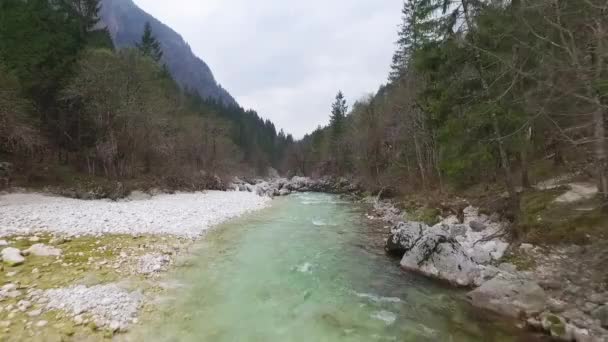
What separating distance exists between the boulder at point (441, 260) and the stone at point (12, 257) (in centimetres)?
1014

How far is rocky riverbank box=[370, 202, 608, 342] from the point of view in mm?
5433

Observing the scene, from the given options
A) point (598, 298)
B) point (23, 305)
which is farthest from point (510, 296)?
point (23, 305)

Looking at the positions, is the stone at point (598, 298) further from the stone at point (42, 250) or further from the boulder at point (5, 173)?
the boulder at point (5, 173)

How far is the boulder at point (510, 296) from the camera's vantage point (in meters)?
6.04

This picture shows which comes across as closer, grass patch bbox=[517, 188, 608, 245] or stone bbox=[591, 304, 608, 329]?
stone bbox=[591, 304, 608, 329]

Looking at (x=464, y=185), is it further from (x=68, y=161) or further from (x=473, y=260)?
(x=68, y=161)

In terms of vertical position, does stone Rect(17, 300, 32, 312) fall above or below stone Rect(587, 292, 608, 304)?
above

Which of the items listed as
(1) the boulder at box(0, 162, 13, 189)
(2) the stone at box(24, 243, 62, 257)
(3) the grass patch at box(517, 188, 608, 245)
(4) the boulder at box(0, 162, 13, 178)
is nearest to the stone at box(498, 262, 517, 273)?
(3) the grass patch at box(517, 188, 608, 245)

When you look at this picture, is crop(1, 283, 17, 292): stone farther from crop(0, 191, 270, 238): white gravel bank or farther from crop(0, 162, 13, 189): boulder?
crop(0, 162, 13, 189): boulder

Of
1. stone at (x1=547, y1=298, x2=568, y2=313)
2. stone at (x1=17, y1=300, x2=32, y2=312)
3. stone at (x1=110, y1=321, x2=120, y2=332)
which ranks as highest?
stone at (x1=17, y1=300, x2=32, y2=312)

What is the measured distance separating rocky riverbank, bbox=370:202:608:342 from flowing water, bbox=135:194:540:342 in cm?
59

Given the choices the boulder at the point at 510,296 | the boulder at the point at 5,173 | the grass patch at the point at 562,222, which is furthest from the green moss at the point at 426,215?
the boulder at the point at 5,173

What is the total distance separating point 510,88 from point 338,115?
51.2 m

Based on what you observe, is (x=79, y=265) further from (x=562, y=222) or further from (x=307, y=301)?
(x=562, y=222)
